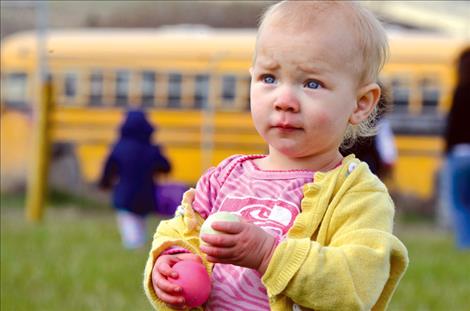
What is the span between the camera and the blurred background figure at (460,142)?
10885 millimetres

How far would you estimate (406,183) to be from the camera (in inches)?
765

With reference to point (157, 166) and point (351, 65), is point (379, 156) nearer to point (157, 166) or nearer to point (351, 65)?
point (157, 166)

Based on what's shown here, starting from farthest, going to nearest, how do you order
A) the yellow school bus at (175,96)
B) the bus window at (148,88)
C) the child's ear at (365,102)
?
the bus window at (148,88)
the yellow school bus at (175,96)
the child's ear at (365,102)

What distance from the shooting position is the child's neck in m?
3.11

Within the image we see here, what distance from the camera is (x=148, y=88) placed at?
20.6 meters

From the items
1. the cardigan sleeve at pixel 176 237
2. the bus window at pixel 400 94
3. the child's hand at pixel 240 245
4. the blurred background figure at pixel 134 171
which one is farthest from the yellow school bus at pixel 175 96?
the child's hand at pixel 240 245

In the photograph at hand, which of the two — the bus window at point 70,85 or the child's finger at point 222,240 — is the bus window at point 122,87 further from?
the child's finger at point 222,240

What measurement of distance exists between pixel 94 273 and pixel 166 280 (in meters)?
5.11

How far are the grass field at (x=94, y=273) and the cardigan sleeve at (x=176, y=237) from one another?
3.38m

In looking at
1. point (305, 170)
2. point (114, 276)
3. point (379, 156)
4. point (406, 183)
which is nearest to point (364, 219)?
point (305, 170)

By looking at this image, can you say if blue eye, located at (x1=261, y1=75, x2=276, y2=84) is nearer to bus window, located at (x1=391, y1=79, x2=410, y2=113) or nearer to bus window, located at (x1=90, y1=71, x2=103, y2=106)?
bus window, located at (x1=391, y1=79, x2=410, y2=113)

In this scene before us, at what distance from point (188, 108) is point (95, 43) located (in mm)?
1929

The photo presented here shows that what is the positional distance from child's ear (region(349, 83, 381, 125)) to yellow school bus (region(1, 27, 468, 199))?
53.1ft

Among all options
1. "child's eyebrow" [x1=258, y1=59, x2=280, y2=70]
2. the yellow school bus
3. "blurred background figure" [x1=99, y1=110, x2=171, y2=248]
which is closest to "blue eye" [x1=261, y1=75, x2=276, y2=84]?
"child's eyebrow" [x1=258, y1=59, x2=280, y2=70]
